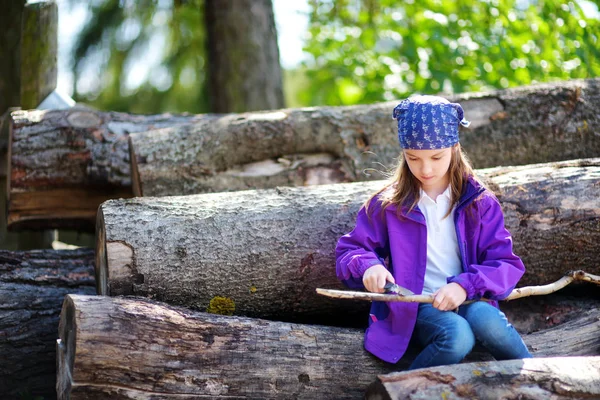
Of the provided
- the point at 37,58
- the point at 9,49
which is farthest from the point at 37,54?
the point at 9,49

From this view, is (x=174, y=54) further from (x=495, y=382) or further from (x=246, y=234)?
(x=495, y=382)

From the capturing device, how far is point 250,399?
107 inches

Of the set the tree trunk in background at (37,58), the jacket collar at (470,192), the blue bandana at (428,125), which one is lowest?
the jacket collar at (470,192)

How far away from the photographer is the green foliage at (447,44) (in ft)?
21.7

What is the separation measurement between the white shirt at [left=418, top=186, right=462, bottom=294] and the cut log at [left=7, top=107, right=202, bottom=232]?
2.46 metres

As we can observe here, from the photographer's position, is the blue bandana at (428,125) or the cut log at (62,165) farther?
the cut log at (62,165)

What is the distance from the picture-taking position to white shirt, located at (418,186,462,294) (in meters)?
2.89

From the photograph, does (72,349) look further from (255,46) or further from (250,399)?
(255,46)

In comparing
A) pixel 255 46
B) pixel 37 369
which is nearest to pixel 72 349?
pixel 37 369

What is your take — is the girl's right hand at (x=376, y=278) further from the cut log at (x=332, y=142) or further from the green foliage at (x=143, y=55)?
the green foliage at (x=143, y=55)

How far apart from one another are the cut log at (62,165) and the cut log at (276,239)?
1.35 m

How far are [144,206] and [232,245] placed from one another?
0.48 meters

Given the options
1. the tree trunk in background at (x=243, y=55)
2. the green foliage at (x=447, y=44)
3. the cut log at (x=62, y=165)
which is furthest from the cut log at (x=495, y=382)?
the tree trunk in background at (x=243, y=55)

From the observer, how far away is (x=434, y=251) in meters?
2.91
